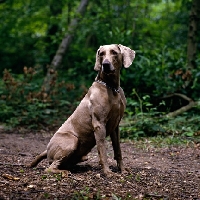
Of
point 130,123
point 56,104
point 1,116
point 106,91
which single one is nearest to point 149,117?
point 130,123

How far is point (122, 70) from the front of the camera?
37.7 ft

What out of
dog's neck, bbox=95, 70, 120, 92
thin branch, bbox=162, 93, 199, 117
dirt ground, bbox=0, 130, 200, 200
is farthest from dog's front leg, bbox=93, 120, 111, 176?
thin branch, bbox=162, 93, 199, 117

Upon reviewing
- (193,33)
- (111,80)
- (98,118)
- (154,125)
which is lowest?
(154,125)

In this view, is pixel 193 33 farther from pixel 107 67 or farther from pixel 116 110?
pixel 107 67

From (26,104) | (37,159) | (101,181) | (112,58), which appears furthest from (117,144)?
(26,104)

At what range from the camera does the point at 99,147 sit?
15.8 ft

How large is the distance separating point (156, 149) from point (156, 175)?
2.66m

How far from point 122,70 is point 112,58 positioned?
6724 mm

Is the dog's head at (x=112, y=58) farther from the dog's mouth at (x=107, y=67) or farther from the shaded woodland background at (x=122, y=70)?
the shaded woodland background at (x=122, y=70)

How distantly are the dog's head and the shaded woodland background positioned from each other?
391cm

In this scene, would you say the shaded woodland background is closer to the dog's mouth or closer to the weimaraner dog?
the weimaraner dog

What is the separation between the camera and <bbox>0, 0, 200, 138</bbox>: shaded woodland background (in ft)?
32.3

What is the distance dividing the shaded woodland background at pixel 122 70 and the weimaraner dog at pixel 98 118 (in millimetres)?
3779

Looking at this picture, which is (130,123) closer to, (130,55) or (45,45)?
(130,55)
